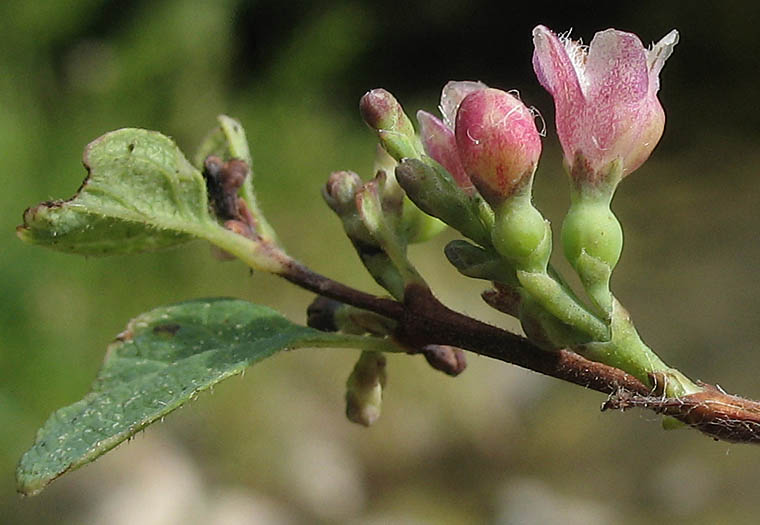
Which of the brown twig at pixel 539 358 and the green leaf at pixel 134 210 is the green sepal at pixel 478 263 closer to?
the brown twig at pixel 539 358

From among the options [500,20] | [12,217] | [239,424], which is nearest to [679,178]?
[500,20]

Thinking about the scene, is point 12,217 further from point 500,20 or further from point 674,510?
point 500,20

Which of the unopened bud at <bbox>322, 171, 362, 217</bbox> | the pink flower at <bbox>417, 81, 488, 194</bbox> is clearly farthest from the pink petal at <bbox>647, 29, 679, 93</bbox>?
the unopened bud at <bbox>322, 171, 362, 217</bbox>

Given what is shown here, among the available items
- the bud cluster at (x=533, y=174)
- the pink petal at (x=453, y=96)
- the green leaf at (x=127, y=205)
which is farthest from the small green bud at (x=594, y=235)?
the green leaf at (x=127, y=205)

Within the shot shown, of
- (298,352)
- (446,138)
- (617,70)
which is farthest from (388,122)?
(298,352)

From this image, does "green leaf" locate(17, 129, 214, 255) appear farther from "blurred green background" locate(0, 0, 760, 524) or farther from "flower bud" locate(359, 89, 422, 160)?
"blurred green background" locate(0, 0, 760, 524)
